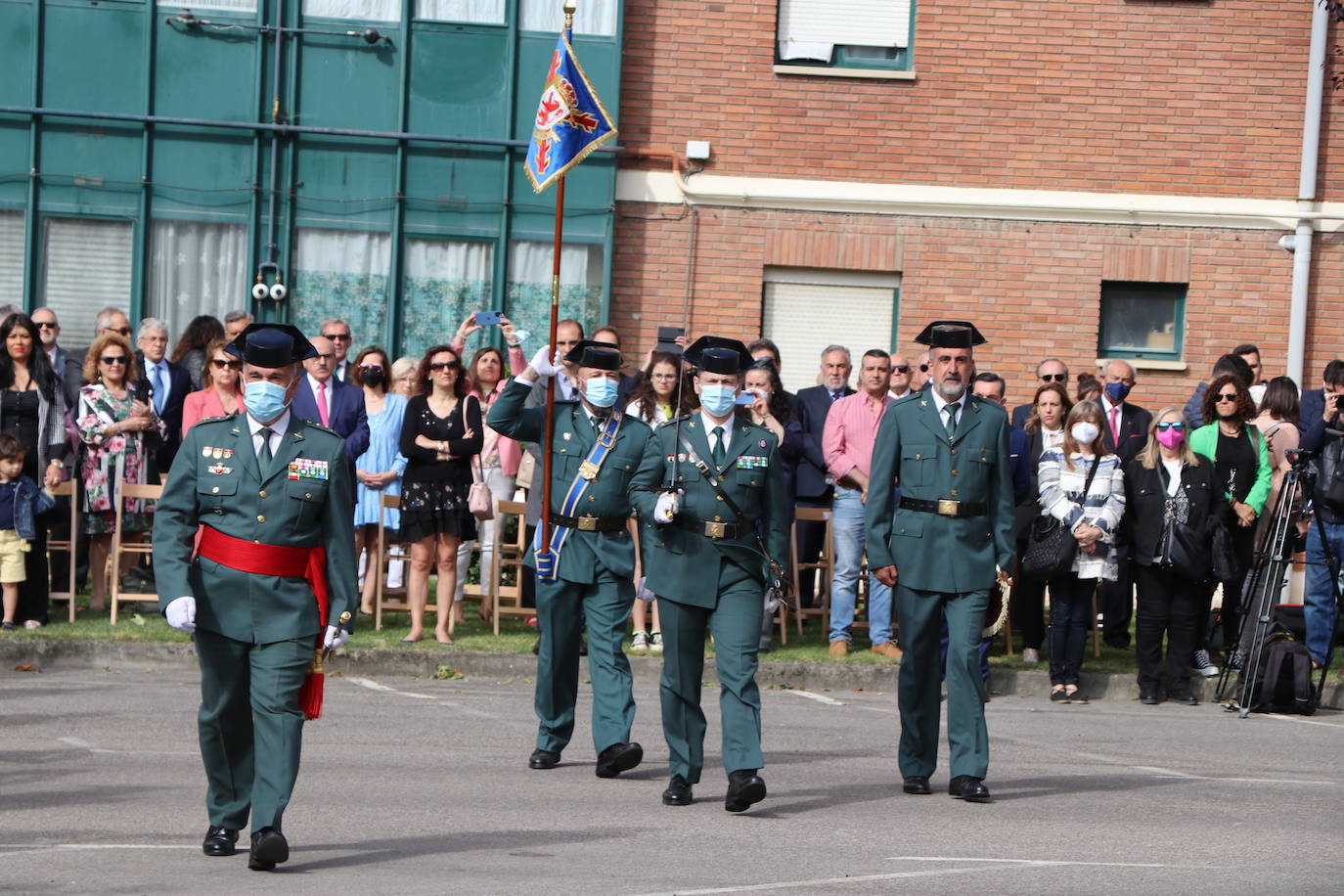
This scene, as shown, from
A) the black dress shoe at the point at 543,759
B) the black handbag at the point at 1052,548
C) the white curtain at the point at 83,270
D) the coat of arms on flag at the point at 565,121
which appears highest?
the coat of arms on flag at the point at 565,121

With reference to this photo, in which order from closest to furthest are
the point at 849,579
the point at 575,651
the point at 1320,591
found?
the point at 575,651 → the point at 1320,591 → the point at 849,579

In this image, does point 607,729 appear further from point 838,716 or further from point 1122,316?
point 1122,316

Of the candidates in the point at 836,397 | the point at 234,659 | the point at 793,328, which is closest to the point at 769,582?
the point at 234,659

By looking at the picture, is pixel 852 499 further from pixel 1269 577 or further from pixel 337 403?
pixel 337 403

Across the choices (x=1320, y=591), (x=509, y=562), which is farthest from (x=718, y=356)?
(x=1320, y=591)

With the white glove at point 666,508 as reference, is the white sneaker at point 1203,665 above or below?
below

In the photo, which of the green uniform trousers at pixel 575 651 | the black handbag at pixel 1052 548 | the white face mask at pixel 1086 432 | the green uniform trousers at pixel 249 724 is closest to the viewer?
the green uniform trousers at pixel 249 724

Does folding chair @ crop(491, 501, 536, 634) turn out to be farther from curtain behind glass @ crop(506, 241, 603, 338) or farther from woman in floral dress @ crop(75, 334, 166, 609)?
curtain behind glass @ crop(506, 241, 603, 338)

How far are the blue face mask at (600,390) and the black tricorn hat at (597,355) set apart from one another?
73 millimetres

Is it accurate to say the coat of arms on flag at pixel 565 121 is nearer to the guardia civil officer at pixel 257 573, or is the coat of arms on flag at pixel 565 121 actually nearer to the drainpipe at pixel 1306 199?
the guardia civil officer at pixel 257 573

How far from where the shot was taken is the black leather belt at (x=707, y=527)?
9.75m

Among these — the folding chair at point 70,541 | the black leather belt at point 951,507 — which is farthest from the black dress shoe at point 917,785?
the folding chair at point 70,541

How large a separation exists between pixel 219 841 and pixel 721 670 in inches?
104

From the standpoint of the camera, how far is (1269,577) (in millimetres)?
13852
